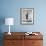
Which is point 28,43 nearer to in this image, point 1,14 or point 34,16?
point 34,16

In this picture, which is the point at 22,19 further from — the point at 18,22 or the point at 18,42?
the point at 18,42

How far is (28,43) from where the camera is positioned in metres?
4.19

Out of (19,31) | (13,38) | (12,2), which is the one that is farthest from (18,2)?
(13,38)

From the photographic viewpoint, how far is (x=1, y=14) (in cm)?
471

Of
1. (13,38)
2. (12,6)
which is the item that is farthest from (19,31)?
(12,6)

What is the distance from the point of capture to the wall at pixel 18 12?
471 centimetres

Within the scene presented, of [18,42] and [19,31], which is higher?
[19,31]

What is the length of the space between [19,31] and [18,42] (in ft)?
2.13

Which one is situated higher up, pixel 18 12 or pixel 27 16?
pixel 18 12

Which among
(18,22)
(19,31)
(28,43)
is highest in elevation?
(18,22)

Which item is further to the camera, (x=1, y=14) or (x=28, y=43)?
(x=1, y=14)

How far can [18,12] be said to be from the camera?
472cm

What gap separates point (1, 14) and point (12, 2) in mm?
575

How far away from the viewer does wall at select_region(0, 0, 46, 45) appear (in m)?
4.71
